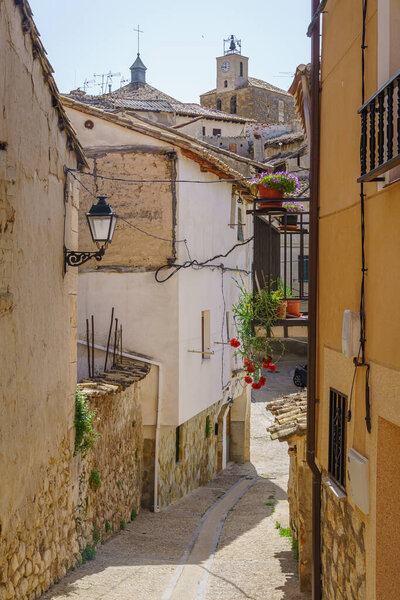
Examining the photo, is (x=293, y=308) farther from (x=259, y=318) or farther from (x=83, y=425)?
(x=83, y=425)

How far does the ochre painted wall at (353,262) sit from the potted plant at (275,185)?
1805mm

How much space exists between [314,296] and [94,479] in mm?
4519

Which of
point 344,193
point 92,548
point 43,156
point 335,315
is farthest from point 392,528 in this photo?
point 92,548

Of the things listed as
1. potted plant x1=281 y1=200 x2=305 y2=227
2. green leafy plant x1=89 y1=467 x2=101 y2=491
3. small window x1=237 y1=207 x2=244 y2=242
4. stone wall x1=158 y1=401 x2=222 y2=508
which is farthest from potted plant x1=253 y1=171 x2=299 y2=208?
small window x1=237 y1=207 x2=244 y2=242

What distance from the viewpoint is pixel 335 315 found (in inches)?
231

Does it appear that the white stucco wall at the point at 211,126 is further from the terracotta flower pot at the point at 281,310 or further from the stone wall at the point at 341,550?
the stone wall at the point at 341,550

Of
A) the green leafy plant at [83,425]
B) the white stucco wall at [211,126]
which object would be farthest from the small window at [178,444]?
the white stucco wall at [211,126]

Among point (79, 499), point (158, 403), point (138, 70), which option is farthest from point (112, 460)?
point (138, 70)

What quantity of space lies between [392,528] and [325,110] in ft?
12.1

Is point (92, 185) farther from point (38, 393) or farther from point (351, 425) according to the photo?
point (351, 425)

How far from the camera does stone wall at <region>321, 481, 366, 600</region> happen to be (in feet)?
16.7

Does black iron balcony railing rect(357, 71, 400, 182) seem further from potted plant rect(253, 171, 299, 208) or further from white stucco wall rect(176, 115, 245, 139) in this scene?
white stucco wall rect(176, 115, 245, 139)

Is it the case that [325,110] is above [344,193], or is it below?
above

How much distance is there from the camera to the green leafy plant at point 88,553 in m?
8.80
